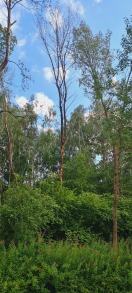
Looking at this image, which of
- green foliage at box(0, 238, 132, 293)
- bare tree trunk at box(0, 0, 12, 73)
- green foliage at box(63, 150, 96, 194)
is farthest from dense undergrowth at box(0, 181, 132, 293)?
green foliage at box(63, 150, 96, 194)

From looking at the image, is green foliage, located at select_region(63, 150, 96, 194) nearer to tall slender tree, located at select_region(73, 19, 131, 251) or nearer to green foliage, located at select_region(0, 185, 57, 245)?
tall slender tree, located at select_region(73, 19, 131, 251)

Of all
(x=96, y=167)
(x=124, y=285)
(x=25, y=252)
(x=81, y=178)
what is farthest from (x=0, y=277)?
(x=96, y=167)

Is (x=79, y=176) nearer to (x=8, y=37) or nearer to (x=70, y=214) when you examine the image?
(x=70, y=214)

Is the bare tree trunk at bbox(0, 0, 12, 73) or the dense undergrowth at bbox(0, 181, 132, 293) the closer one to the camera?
the dense undergrowth at bbox(0, 181, 132, 293)

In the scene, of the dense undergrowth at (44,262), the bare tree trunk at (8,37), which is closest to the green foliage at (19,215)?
the dense undergrowth at (44,262)

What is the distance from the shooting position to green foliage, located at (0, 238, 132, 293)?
469 cm

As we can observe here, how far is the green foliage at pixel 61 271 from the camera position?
15.4 feet

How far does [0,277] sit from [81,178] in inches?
541

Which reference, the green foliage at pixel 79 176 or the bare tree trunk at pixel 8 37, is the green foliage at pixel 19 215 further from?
the green foliage at pixel 79 176

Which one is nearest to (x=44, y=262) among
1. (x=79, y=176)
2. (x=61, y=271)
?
(x=61, y=271)

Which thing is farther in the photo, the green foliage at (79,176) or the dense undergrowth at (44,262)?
the green foliage at (79,176)

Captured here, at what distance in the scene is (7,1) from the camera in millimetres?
10414

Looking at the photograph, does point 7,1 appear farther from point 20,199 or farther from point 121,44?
point 20,199

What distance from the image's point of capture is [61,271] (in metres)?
5.02
